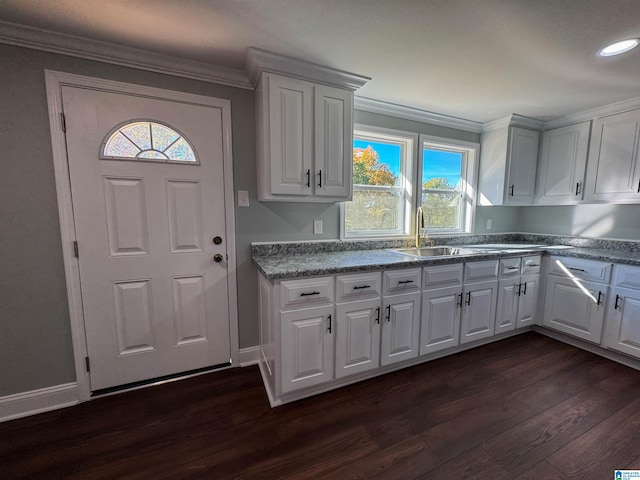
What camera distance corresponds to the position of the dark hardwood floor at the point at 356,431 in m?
1.38

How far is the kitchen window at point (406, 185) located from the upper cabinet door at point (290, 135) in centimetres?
65

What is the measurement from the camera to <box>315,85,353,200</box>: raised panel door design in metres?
2.01

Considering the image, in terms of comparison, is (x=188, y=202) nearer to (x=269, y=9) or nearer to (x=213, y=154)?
(x=213, y=154)

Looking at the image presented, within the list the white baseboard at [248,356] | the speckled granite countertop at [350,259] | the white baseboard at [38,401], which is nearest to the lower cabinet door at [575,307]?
the speckled granite countertop at [350,259]

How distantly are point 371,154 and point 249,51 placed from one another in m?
1.40

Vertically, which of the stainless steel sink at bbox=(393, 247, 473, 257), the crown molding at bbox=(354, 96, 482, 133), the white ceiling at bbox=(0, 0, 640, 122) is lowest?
the stainless steel sink at bbox=(393, 247, 473, 257)

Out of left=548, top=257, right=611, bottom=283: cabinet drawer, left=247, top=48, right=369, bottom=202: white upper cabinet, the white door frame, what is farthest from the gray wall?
left=548, top=257, right=611, bottom=283: cabinet drawer

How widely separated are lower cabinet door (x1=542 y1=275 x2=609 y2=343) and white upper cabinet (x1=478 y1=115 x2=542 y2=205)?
97 centimetres

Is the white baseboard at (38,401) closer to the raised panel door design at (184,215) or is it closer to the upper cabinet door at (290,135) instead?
the raised panel door design at (184,215)

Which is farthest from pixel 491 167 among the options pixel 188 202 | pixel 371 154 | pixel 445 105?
pixel 188 202

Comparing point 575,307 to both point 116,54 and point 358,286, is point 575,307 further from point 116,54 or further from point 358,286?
point 116,54

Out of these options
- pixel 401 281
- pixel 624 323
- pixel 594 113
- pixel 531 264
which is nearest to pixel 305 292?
pixel 401 281

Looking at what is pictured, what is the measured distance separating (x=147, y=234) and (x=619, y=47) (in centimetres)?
323

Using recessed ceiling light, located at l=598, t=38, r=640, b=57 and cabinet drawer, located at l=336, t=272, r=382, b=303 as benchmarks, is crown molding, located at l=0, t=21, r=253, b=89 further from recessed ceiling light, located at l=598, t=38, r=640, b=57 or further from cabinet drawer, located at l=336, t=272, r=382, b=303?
recessed ceiling light, located at l=598, t=38, r=640, b=57
